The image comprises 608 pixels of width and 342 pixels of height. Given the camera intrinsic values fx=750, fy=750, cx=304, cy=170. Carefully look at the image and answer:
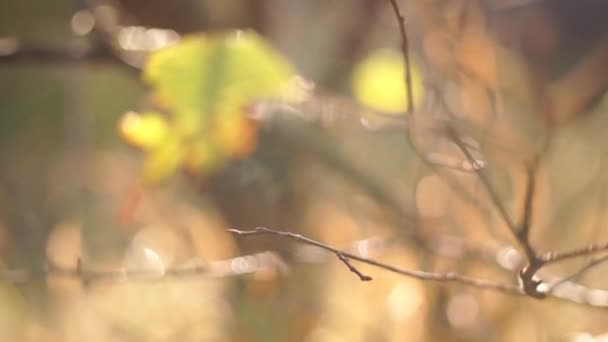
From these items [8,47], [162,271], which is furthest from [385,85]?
[8,47]

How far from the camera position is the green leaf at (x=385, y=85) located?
77cm

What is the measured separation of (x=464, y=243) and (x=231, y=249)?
27 centimetres

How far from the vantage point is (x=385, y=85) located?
79 cm

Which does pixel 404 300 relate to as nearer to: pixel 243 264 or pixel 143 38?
pixel 243 264

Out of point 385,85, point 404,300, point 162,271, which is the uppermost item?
point 385,85

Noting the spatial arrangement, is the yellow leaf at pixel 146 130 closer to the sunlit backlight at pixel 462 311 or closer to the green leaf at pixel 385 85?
the green leaf at pixel 385 85

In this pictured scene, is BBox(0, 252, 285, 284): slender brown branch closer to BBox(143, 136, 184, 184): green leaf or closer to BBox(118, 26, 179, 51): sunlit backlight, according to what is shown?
BBox(143, 136, 184, 184): green leaf

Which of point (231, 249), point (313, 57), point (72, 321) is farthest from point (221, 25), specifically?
point (72, 321)

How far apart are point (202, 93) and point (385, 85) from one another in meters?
0.25

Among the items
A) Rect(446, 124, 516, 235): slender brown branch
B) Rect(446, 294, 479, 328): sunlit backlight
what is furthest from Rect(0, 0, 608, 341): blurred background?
Rect(446, 124, 516, 235): slender brown branch

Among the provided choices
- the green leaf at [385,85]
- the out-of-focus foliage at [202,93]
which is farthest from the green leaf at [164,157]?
the green leaf at [385,85]

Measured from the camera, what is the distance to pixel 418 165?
880 mm

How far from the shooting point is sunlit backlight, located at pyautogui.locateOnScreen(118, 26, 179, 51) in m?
0.78

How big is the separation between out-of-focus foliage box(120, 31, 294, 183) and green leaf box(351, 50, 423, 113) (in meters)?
0.17
